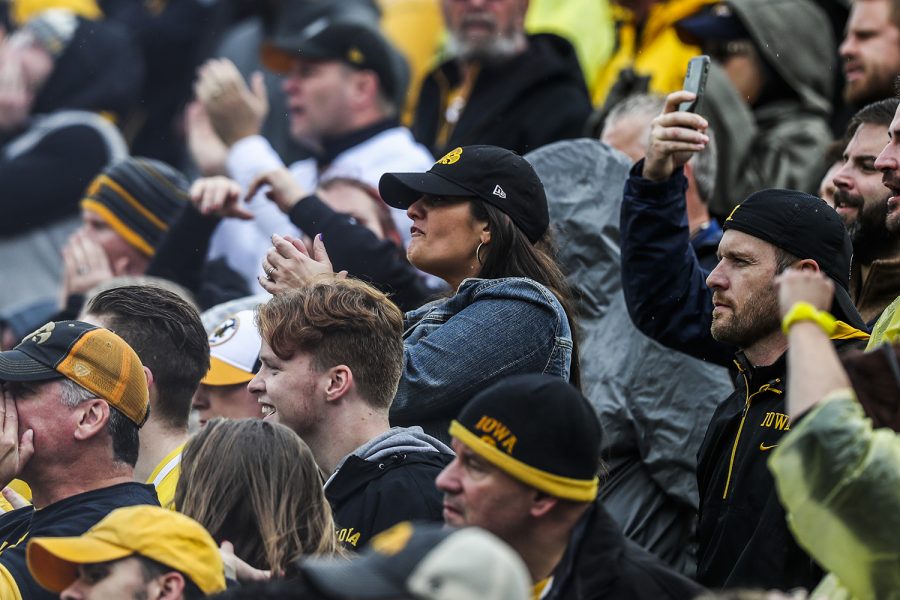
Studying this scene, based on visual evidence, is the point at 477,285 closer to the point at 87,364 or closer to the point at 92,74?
the point at 87,364

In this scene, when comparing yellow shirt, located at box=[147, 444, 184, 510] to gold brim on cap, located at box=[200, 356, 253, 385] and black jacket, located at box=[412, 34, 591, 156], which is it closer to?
gold brim on cap, located at box=[200, 356, 253, 385]

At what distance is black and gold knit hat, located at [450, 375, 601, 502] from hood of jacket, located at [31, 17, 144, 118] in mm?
7658

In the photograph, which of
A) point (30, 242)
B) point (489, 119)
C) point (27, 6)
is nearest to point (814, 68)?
point (489, 119)

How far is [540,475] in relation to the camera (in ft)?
13.5

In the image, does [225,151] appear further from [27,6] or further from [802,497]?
[802,497]

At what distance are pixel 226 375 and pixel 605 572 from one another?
268 cm

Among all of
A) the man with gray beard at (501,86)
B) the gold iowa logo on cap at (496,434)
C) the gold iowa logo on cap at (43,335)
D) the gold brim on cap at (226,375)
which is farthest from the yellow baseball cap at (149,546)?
the man with gray beard at (501,86)

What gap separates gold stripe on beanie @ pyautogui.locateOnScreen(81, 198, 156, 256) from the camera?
8.41 metres

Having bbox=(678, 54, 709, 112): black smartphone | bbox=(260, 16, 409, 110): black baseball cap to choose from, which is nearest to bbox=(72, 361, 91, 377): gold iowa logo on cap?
bbox=(678, 54, 709, 112): black smartphone

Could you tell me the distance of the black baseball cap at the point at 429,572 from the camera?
319 cm

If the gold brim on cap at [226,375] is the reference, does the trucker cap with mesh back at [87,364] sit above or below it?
above

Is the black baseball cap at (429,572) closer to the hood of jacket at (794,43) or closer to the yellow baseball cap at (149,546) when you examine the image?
the yellow baseball cap at (149,546)

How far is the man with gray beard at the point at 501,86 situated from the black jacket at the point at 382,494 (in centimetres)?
348

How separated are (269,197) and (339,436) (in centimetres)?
216
